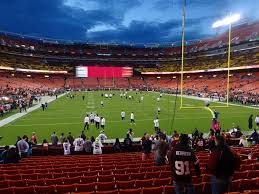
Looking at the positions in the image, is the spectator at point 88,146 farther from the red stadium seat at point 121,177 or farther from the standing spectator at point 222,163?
the standing spectator at point 222,163

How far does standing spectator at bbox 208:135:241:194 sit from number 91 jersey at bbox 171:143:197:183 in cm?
31

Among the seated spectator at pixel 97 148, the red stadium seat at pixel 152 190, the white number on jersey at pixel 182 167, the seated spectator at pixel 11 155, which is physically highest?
the white number on jersey at pixel 182 167

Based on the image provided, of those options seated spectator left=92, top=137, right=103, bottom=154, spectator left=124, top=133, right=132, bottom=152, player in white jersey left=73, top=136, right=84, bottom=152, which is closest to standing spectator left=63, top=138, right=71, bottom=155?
player in white jersey left=73, top=136, right=84, bottom=152

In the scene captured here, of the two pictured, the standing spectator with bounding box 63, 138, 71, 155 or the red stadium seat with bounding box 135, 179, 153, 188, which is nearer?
the red stadium seat with bounding box 135, 179, 153, 188

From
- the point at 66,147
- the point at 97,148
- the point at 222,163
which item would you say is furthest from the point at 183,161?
the point at 66,147

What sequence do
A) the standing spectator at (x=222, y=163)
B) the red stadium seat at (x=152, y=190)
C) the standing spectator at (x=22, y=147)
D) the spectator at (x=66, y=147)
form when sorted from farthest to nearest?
1. the spectator at (x=66, y=147)
2. the standing spectator at (x=22, y=147)
3. the red stadium seat at (x=152, y=190)
4. the standing spectator at (x=222, y=163)

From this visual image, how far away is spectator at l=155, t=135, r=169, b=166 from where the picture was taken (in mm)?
8161

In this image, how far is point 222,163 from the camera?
15.9 feet

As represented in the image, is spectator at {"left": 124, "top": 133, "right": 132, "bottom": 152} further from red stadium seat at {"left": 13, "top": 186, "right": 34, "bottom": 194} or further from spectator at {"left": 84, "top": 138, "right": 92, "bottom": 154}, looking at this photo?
red stadium seat at {"left": 13, "top": 186, "right": 34, "bottom": 194}

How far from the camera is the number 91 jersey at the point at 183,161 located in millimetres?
4930

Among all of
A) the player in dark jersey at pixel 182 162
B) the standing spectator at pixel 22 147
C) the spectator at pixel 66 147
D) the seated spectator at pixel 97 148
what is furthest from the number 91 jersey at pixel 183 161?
the spectator at pixel 66 147

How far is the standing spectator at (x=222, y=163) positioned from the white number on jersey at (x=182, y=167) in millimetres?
338

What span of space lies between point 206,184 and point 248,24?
296 feet

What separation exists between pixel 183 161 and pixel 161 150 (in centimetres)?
329
